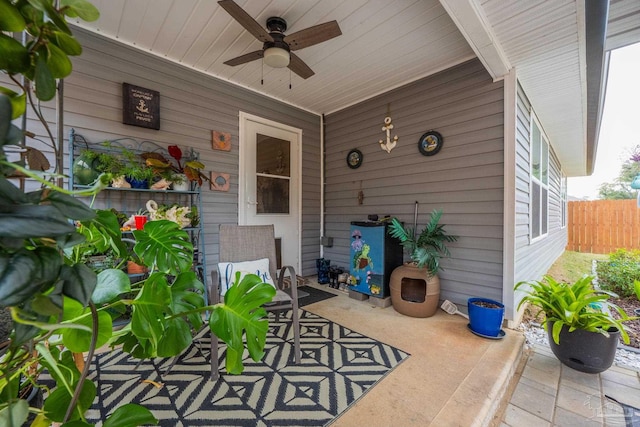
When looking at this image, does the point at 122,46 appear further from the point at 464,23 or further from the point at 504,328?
the point at 504,328

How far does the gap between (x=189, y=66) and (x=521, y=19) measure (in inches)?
128

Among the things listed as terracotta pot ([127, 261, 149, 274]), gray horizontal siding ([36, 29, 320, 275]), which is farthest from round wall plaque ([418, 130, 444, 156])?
terracotta pot ([127, 261, 149, 274])

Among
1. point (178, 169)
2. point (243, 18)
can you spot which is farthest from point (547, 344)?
point (178, 169)

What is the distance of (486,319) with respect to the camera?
2250 millimetres

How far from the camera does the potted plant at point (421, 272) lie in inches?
106

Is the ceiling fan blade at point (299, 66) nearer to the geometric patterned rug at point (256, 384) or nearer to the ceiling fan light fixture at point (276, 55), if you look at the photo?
the ceiling fan light fixture at point (276, 55)

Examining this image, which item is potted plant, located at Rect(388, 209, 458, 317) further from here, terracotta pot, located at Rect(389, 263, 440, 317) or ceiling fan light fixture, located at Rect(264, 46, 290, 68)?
ceiling fan light fixture, located at Rect(264, 46, 290, 68)

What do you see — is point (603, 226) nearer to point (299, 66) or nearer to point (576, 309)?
point (576, 309)

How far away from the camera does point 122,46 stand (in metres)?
2.60

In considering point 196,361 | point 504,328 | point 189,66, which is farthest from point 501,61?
point 196,361

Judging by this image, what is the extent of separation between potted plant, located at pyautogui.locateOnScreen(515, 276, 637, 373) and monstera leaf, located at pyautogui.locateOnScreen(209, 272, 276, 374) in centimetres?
216

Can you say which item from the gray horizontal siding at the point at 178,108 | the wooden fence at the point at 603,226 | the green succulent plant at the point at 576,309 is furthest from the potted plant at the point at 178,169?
the wooden fence at the point at 603,226

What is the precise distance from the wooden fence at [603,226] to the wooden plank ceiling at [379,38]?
5.10m

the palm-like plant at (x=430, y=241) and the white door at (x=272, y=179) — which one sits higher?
the white door at (x=272, y=179)
